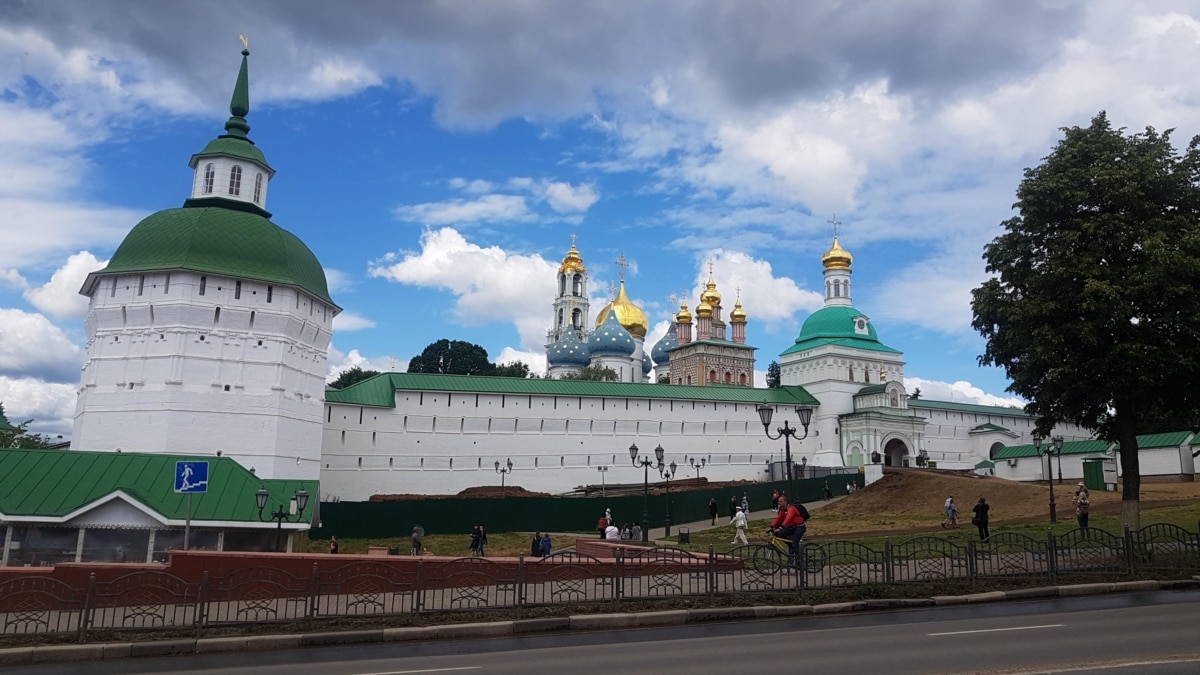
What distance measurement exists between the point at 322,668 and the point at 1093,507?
31.7 m

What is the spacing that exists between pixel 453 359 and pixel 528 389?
119 ft

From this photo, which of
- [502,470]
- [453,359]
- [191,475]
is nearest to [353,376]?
[453,359]

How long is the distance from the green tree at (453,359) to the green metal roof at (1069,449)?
50.8m

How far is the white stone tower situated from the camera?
120 feet

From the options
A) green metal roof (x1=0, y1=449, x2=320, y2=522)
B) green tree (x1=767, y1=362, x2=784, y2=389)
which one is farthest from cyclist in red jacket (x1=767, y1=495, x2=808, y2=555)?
green tree (x1=767, y1=362, x2=784, y2=389)

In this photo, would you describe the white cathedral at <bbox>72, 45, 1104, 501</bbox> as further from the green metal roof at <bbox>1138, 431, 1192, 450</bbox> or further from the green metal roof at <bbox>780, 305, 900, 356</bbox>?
the green metal roof at <bbox>1138, 431, 1192, 450</bbox>

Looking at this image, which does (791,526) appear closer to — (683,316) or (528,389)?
(528,389)

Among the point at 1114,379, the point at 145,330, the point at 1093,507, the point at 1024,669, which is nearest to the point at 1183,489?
the point at 1093,507

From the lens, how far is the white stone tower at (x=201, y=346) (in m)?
36.5

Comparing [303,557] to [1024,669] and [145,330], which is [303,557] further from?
[145,330]

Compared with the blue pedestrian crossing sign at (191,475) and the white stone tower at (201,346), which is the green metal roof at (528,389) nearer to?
the white stone tower at (201,346)

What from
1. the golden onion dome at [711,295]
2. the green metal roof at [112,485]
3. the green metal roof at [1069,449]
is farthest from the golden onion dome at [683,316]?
the green metal roof at [112,485]

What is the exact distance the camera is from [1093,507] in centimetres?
3175

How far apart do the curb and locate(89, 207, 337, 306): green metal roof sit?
96.8 feet
